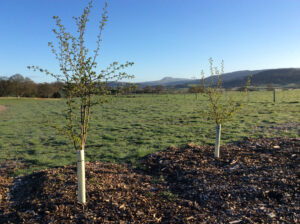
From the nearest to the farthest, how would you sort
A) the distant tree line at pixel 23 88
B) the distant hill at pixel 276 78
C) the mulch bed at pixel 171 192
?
the mulch bed at pixel 171 192
the distant tree line at pixel 23 88
the distant hill at pixel 276 78

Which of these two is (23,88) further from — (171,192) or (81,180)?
(171,192)

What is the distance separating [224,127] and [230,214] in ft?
28.3

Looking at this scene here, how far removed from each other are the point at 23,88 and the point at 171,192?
60071 millimetres

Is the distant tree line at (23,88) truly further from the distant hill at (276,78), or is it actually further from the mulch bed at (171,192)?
the distant hill at (276,78)

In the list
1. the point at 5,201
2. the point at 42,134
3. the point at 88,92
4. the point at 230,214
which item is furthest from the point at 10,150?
the point at 230,214

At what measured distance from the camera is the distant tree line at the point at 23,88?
54562 mm

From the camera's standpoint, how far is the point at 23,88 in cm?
5512

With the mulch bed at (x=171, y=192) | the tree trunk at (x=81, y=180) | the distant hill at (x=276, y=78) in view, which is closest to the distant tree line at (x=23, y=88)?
the mulch bed at (x=171, y=192)

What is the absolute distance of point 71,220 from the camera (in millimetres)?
3664

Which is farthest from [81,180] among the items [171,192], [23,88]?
[23,88]

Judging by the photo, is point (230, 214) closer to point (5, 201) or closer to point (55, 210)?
point (55, 210)

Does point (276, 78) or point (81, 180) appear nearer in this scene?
point (81, 180)

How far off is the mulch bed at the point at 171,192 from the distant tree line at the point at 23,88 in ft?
169

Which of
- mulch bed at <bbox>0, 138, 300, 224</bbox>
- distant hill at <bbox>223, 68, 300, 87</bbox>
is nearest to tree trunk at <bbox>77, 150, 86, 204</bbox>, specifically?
mulch bed at <bbox>0, 138, 300, 224</bbox>
